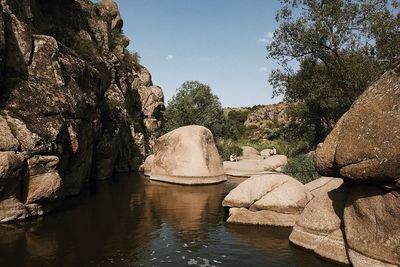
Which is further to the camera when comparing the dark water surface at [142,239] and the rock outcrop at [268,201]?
the rock outcrop at [268,201]

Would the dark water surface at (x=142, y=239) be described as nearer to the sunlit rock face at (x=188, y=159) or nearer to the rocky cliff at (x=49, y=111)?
the rocky cliff at (x=49, y=111)

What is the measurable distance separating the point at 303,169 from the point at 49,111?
62.8ft

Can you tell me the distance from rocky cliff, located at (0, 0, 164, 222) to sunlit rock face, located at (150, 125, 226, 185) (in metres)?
6.21

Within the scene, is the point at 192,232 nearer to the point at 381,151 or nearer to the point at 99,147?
the point at 381,151

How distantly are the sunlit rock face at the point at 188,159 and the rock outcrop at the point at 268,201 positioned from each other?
13.9 meters

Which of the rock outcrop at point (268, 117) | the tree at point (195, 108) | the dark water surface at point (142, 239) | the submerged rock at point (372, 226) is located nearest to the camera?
the submerged rock at point (372, 226)

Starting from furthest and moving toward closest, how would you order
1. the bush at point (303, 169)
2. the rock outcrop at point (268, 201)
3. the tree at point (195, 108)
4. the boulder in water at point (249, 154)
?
the tree at point (195, 108) < the boulder in water at point (249, 154) < the bush at point (303, 169) < the rock outcrop at point (268, 201)

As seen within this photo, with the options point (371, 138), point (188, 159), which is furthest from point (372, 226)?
point (188, 159)

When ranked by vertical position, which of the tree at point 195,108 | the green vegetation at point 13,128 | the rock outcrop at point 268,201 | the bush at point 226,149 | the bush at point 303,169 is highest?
the tree at point 195,108

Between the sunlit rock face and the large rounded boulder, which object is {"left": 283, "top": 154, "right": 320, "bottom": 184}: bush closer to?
the sunlit rock face

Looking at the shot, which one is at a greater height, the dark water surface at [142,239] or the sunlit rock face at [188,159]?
the sunlit rock face at [188,159]

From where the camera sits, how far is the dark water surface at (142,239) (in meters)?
14.9

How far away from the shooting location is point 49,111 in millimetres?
23641

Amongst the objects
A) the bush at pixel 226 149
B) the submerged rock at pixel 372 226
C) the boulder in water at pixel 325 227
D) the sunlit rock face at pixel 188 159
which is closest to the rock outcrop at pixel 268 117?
the bush at pixel 226 149
